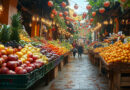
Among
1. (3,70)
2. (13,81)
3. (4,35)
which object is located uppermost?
(4,35)

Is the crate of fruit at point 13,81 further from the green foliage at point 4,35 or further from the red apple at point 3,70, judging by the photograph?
the green foliage at point 4,35

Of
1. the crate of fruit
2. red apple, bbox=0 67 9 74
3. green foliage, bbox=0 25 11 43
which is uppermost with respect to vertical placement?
green foliage, bbox=0 25 11 43

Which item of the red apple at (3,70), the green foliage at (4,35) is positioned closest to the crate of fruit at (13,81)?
the red apple at (3,70)

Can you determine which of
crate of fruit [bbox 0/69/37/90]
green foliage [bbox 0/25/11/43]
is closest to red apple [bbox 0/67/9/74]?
crate of fruit [bbox 0/69/37/90]

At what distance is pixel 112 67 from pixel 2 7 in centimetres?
661

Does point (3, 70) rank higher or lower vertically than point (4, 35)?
lower

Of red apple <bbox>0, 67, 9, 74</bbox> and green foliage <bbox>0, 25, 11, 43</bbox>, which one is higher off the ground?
green foliage <bbox>0, 25, 11, 43</bbox>

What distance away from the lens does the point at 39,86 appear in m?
6.19

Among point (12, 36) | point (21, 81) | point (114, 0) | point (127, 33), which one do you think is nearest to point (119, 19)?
point (127, 33)

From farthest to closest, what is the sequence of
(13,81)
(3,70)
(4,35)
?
(4,35) < (3,70) < (13,81)

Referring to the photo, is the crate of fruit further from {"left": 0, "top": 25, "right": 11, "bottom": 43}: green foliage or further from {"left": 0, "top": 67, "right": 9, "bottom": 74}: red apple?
{"left": 0, "top": 25, "right": 11, "bottom": 43}: green foliage

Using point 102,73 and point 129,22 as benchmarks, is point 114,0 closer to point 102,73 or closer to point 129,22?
point 129,22

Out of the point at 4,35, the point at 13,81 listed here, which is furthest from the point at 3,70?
the point at 4,35

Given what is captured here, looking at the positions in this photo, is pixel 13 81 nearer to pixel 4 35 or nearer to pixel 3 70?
pixel 3 70
